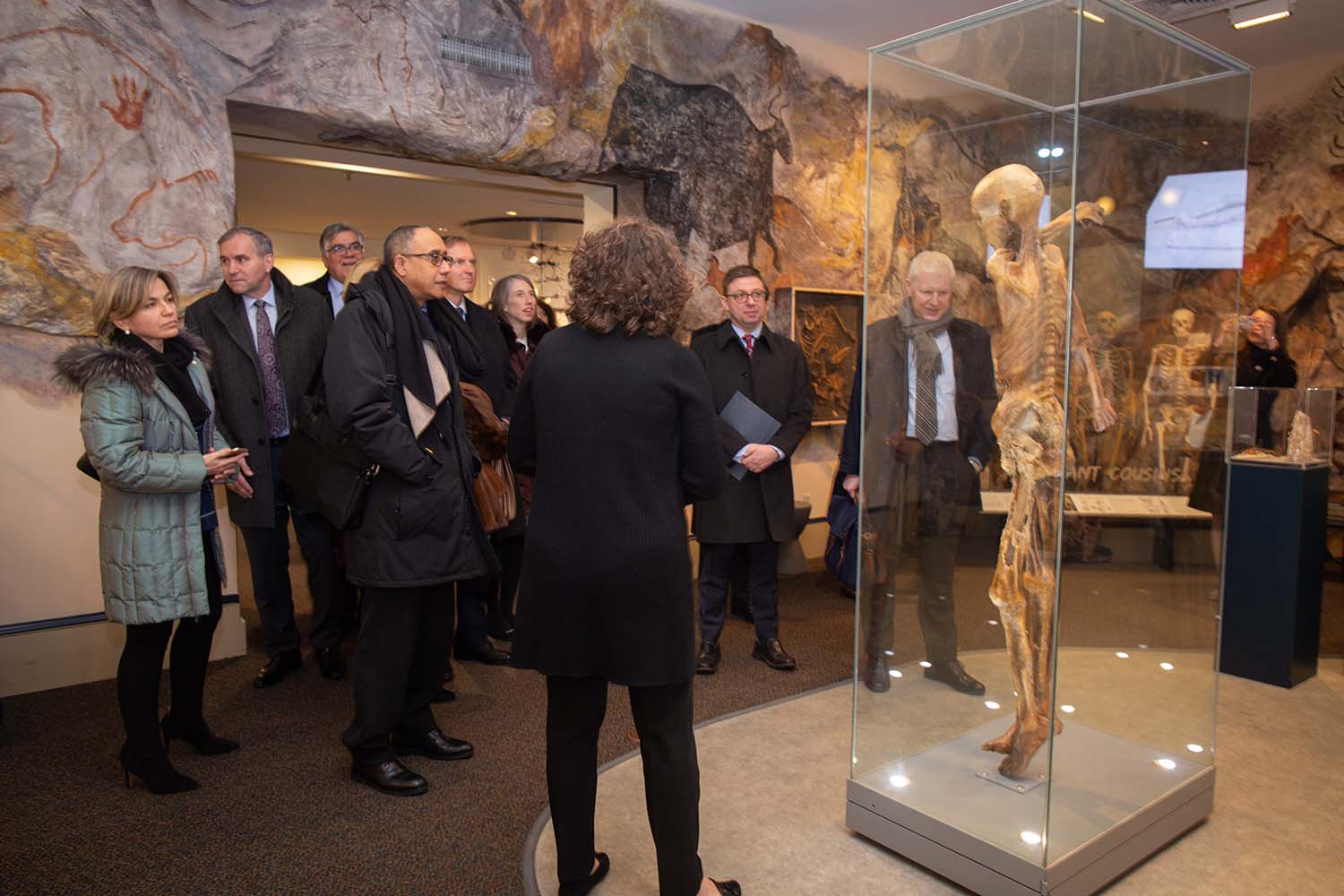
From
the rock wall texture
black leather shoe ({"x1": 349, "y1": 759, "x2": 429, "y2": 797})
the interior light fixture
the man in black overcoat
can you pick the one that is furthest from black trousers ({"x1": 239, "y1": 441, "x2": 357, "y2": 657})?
the interior light fixture

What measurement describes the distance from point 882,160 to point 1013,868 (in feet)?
6.84

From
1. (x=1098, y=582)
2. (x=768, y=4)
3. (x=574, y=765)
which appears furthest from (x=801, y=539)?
(x=574, y=765)

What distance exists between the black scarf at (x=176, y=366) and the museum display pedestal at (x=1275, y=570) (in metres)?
4.82

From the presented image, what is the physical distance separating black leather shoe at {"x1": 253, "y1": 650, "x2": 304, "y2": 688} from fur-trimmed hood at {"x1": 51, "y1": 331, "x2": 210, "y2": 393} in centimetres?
184

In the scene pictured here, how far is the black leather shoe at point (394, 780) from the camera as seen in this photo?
134 inches

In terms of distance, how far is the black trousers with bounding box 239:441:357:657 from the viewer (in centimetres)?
450

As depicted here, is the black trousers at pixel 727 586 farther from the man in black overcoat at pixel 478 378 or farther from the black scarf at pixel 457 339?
the black scarf at pixel 457 339

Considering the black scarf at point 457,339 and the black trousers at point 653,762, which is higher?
the black scarf at point 457,339

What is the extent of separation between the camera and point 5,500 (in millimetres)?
4297

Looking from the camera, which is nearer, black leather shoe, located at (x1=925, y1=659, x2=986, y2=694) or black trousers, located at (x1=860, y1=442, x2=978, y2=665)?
black trousers, located at (x1=860, y1=442, x2=978, y2=665)

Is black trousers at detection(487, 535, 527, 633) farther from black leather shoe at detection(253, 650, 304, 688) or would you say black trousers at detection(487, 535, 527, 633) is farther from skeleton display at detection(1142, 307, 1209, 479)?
skeleton display at detection(1142, 307, 1209, 479)

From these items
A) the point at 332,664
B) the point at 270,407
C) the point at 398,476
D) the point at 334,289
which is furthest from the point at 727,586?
the point at 334,289

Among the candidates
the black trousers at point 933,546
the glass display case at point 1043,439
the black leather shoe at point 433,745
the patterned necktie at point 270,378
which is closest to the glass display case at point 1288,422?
the glass display case at point 1043,439

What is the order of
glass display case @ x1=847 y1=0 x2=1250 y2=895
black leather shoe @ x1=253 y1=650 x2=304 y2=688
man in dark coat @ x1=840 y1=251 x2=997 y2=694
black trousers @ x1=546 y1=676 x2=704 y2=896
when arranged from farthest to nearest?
black leather shoe @ x1=253 y1=650 x2=304 y2=688 < man in dark coat @ x1=840 y1=251 x2=997 y2=694 < glass display case @ x1=847 y1=0 x2=1250 y2=895 < black trousers @ x1=546 y1=676 x2=704 y2=896
